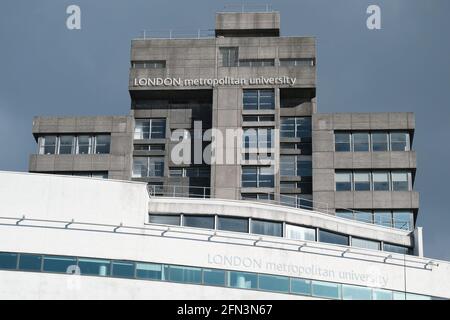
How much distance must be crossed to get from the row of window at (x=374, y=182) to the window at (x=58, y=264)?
4469cm

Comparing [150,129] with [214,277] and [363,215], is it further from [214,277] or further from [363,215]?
[214,277]

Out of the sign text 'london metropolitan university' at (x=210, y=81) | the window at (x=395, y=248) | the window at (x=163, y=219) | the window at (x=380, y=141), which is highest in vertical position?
the sign text 'london metropolitan university' at (x=210, y=81)

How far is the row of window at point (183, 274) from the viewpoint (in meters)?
55.9

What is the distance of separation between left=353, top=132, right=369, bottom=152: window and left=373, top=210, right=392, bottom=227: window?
21.2ft

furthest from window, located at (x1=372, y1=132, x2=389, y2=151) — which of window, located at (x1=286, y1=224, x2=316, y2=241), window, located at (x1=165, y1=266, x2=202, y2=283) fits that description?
window, located at (x1=165, y1=266, x2=202, y2=283)

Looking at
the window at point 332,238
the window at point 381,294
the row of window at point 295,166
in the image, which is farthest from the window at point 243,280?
the row of window at point 295,166

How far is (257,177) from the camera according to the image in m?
96.1

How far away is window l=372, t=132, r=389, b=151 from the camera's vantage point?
322 ft

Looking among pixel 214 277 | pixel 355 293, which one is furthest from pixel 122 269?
pixel 355 293

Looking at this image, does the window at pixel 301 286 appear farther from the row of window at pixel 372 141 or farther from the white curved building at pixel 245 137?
the row of window at pixel 372 141

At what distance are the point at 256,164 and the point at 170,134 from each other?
32.3ft

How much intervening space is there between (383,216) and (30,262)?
4665cm
